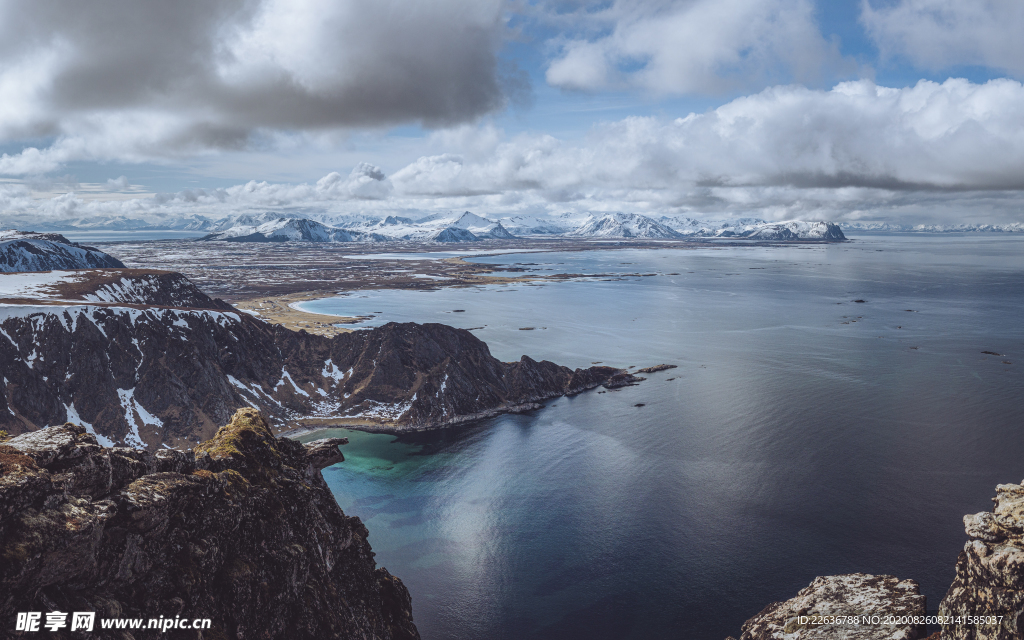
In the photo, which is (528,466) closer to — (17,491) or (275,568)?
(275,568)

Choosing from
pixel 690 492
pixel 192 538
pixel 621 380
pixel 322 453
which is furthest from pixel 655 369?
pixel 192 538

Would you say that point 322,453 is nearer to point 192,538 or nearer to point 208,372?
point 192,538

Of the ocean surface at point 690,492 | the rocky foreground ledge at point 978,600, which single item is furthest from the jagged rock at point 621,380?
the rocky foreground ledge at point 978,600

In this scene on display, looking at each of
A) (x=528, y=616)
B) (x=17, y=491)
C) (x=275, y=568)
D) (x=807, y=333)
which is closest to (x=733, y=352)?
(x=807, y=333)

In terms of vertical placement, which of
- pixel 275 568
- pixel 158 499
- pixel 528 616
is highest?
pixel 158 499

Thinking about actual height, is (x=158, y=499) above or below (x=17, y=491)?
below

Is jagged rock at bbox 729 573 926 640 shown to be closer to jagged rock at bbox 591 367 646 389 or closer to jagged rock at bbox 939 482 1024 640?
jagged rock at bbox 939 482 1024 640

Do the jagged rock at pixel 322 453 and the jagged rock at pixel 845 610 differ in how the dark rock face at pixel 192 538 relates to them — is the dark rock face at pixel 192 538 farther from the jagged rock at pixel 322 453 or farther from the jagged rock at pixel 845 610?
the jagged rock at pixel 845 610
